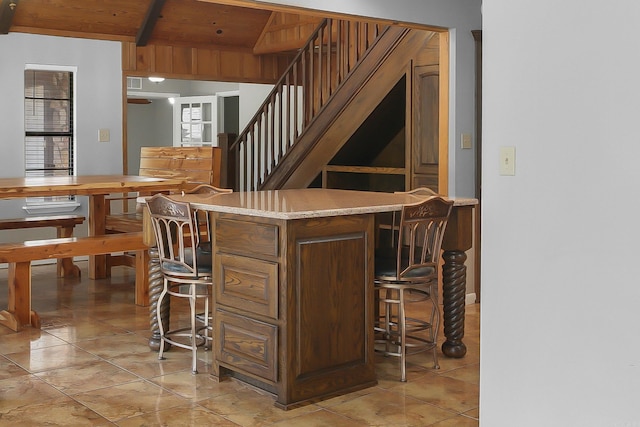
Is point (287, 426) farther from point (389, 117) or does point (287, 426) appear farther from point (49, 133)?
point (49, 133)

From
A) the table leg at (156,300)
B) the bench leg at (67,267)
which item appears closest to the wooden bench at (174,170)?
the bench leg at (67,267)

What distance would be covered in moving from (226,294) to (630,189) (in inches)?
80.2

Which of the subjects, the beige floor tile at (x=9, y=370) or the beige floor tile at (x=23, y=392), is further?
the beige floor tile at (x=9, y=370)

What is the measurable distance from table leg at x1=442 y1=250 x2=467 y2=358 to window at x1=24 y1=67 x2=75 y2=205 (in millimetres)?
4868

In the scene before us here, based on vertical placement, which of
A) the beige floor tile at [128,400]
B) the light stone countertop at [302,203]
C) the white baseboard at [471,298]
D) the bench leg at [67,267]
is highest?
the light stone countertop at [302,203]

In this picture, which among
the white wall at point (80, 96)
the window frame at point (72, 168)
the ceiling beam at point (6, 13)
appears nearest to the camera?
the ceiling beam at point (6, 13)

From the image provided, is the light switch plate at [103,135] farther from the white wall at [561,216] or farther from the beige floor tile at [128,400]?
the white wall at [561,216]

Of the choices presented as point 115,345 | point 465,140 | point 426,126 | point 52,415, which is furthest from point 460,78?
point 52,415

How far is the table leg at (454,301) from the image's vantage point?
4633mm

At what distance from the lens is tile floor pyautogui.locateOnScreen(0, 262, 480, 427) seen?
142 inches

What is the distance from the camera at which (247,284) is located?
390cm

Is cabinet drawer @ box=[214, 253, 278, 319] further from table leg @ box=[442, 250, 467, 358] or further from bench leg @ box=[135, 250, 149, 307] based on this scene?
bench leg @ box=[135, 250, 149, 307]

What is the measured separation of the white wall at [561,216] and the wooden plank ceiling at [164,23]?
5.37m

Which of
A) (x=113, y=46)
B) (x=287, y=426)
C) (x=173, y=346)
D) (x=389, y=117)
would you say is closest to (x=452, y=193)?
(x=389, y=117)
